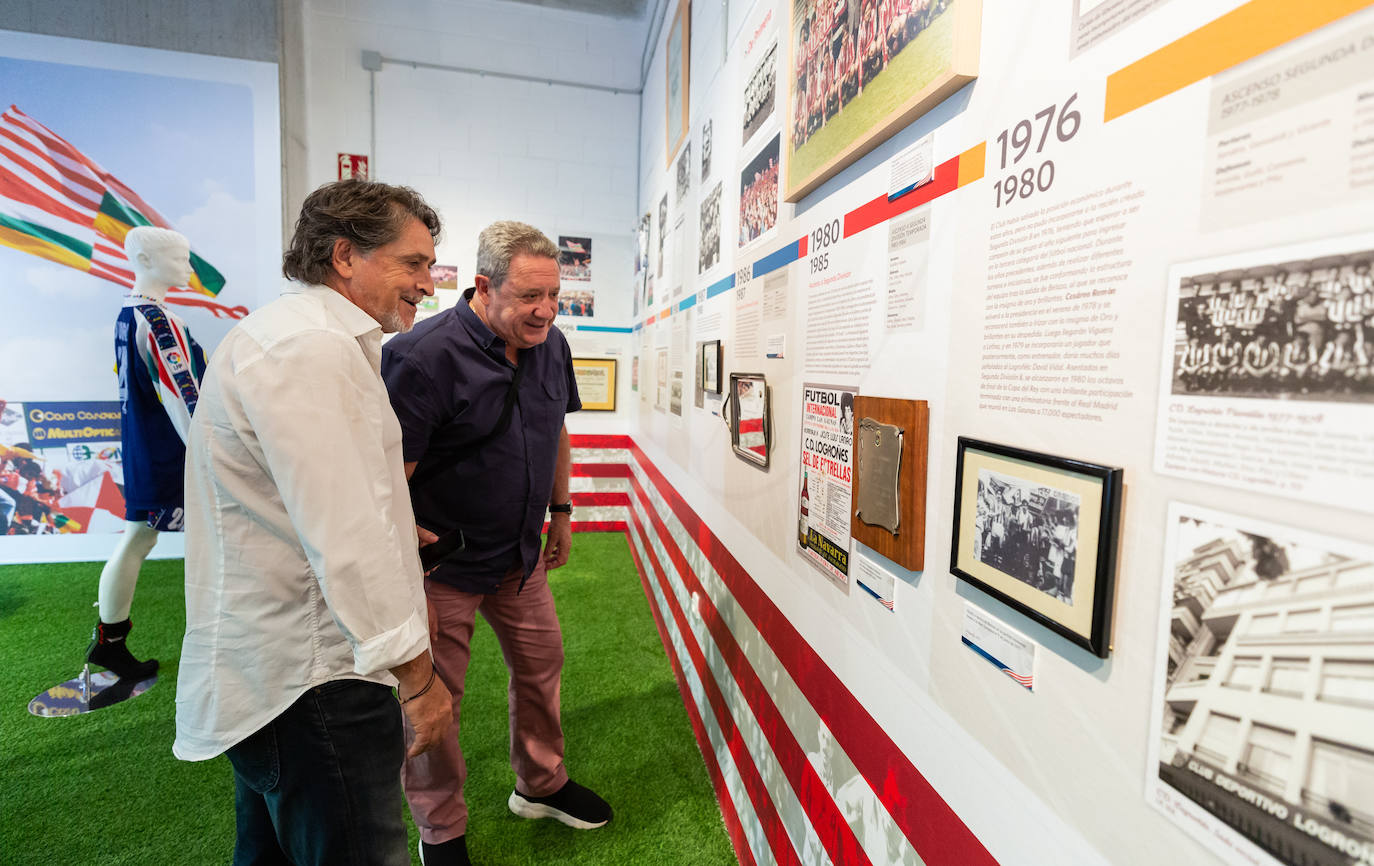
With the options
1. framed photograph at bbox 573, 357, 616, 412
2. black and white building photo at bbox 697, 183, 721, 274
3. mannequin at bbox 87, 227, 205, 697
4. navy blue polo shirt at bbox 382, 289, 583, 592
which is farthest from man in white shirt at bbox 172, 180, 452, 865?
framed photograph at bbox 573, 357, 616, 412

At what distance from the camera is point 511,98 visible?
4.25 m

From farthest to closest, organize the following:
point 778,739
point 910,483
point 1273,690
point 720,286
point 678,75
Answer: point 678,75, point 720,286, point 778,739, point 910,483, point 1273,690

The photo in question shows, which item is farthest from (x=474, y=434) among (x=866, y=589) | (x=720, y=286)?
(x=866, y=589)

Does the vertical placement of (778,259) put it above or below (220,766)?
above

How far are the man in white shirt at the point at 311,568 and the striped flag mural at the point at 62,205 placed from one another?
3759 millimetres

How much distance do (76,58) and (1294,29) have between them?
5360 mm

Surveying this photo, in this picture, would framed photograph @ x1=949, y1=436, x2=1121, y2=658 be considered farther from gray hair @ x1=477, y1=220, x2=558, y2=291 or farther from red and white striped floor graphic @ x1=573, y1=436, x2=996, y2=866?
gray hair @ x1=477, y1=220, x2=558, y2=291

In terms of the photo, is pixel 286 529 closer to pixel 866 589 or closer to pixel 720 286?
pixel 866 589

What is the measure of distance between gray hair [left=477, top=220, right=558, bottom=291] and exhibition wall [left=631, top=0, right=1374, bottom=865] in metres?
0.71

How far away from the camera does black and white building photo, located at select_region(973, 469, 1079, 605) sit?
603mm

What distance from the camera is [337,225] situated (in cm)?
103

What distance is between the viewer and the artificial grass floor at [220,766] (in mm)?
1699

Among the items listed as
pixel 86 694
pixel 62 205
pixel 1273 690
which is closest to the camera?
pixel 1273 690

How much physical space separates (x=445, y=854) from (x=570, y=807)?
36cm
